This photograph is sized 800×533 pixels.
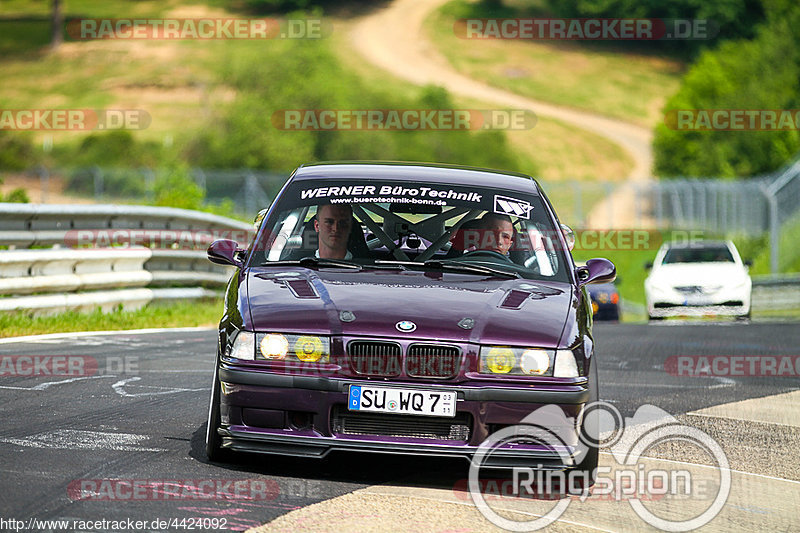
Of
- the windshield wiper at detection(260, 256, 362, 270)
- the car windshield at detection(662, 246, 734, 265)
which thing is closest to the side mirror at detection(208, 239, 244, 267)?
the windshield wiper at detection(260, 256, 362, 270)

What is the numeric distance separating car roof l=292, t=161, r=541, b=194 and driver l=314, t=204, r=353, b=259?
0.35 meters

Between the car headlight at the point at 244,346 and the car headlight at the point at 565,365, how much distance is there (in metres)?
1.40

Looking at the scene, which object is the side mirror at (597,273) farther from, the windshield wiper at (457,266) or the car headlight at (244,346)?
the car headlight at (244,346)

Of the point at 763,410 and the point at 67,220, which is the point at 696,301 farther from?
the point at 763,410

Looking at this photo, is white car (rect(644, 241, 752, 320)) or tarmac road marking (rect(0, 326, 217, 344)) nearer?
tarmac road marking (rect(0, 326, 217, 344))

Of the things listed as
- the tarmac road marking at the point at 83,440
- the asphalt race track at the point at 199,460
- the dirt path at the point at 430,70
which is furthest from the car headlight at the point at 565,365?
the dirt path at the point at 430,70

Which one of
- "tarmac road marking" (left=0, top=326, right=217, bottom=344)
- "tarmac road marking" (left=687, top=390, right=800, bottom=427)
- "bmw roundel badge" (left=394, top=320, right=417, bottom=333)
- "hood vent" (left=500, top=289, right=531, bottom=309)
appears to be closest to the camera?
"bmw roundel badge" (left=394, top=320, right=417, bottom=333)

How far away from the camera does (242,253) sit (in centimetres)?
757

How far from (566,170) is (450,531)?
247ft

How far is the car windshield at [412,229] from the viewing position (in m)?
7.14

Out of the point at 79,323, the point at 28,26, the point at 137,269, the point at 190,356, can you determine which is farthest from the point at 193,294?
the point at 28,26

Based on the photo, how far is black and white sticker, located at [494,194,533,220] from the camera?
7.45m

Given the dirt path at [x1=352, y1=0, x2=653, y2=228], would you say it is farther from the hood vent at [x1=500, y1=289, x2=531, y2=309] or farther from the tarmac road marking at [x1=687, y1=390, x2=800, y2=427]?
the hood vent at [x1=500, y1=289, x2=531, y2=309]

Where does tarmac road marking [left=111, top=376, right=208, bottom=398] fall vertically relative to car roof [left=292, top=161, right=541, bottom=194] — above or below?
below
